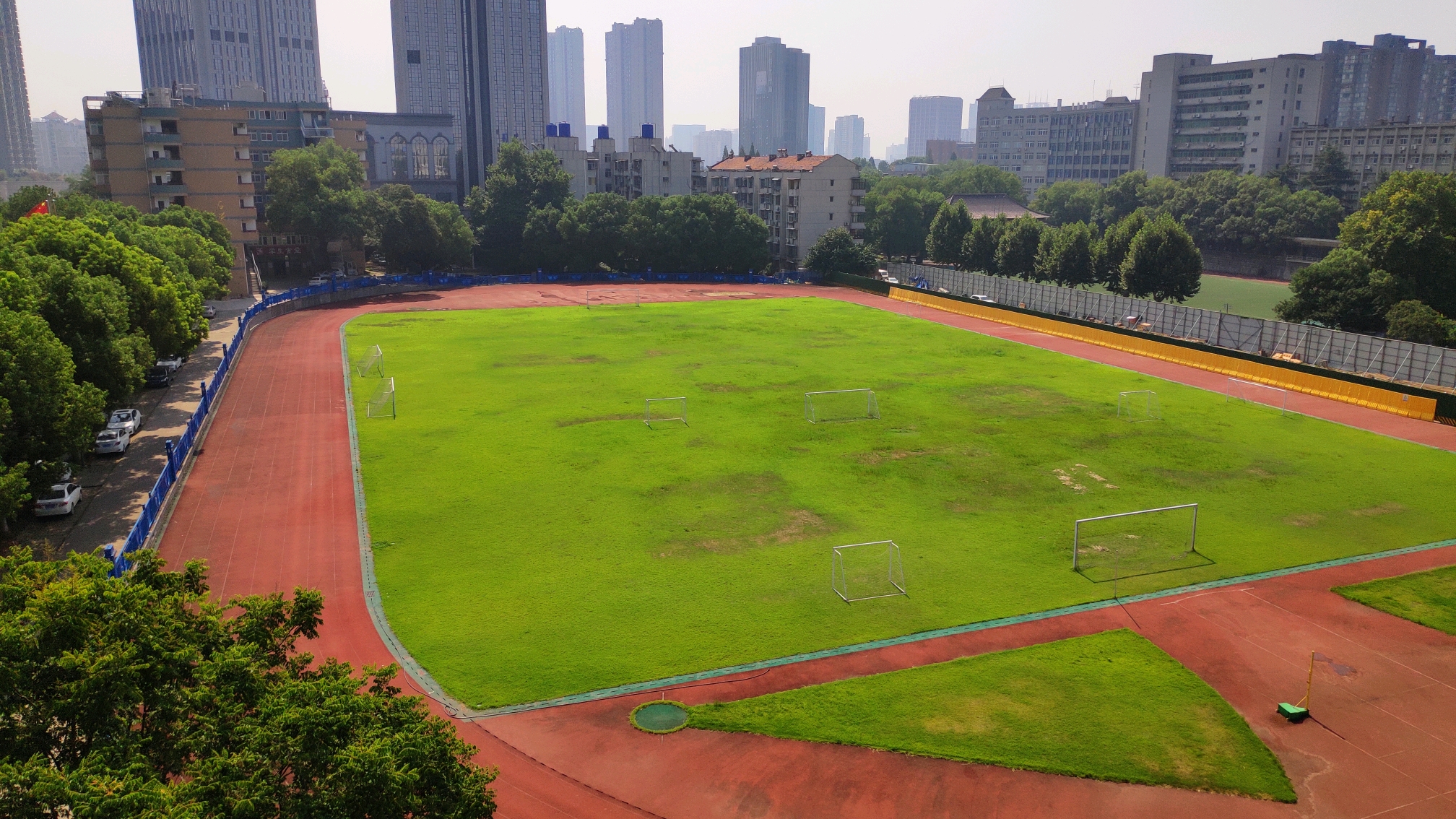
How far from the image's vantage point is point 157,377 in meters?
47.3

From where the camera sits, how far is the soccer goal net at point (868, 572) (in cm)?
2512

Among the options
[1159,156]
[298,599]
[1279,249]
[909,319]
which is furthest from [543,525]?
[1159,156]

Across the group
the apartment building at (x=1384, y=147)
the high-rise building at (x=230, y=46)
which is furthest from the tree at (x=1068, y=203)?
the high-rise building at (x=230, y=46)

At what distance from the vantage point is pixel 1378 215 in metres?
63.2

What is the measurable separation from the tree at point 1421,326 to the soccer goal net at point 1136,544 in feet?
109


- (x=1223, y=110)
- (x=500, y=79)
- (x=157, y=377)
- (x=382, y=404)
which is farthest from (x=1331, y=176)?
(x=157, y=377)

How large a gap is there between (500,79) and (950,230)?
96433mm

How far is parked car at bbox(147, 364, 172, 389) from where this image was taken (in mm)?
47062

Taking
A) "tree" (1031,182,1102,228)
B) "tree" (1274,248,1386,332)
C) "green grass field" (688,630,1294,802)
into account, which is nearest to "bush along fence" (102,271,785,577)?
"green grass field" (688,630,1294,802)

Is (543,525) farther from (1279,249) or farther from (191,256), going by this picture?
(1279,249)

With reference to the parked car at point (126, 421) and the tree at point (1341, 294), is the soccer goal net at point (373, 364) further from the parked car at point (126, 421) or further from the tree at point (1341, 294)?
the tree at point (1341, 294)

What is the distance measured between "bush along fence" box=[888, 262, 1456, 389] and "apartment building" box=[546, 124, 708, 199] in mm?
54383

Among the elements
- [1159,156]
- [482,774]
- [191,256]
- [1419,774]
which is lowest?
[1419,774]

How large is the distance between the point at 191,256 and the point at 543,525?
42.9 m
